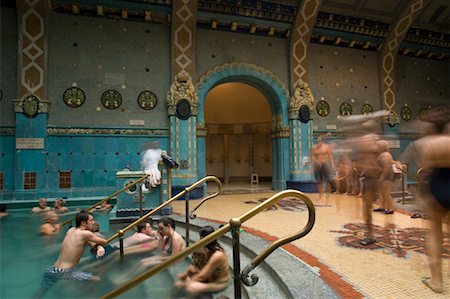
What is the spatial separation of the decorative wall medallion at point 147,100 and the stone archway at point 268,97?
1633 millimetres

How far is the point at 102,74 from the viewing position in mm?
9727

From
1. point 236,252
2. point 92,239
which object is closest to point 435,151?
point 236,252

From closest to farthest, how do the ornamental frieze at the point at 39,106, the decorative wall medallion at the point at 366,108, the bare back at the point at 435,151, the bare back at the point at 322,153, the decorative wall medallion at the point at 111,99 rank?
the bare back at the point at 435,151
the bare back at the point at 322,153
the ornamental frieze at the point at 39,106
the decorative wall medallion at the point at 111,99
the decorative wall medallion at the point at 366,108

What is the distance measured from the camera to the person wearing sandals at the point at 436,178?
2.45 meters

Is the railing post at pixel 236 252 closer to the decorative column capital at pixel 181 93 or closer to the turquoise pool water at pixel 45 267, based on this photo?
the turquoise pool water at pixel 45 267

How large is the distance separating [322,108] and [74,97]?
9.64 m

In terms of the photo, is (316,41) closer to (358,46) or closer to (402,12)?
(358,46)

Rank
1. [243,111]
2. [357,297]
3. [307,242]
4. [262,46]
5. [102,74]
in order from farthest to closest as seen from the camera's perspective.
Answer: [243,111]
[262,46]
[102,74]
[307,242]
[357,297]

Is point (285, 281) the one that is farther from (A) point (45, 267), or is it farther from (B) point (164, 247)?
(A) point (45, 267)

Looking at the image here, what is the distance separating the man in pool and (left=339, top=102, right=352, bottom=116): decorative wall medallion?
1124 centimetres

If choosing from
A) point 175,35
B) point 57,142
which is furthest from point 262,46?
point 57,142

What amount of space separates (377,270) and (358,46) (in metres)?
12.2

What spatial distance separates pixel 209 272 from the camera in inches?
113

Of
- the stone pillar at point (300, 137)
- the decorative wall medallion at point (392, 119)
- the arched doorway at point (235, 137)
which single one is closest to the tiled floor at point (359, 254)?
the stone pillar at point (300, 137)
